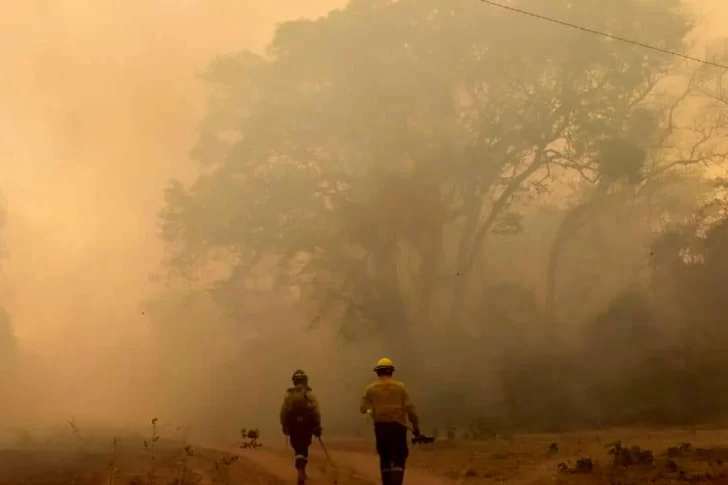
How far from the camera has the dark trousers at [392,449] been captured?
10.2m

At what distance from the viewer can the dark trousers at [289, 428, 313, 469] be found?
1197 centimetres

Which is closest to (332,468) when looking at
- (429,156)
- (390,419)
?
(390,419)

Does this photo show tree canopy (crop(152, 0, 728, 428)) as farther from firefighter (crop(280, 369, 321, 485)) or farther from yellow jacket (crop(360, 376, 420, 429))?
yellow jacket (crop(360, 376, 420, 429))

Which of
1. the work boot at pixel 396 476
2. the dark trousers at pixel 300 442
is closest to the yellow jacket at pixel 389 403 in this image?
the work boot at pixel 396 476

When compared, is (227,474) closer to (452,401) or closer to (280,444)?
(280,444)

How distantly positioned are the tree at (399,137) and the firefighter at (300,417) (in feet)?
55.6

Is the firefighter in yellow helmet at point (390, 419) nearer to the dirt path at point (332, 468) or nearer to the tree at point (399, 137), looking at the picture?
the dirt path at point (332, 468)

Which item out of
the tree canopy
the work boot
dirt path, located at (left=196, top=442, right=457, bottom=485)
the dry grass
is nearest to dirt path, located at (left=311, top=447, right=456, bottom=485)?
dirt path, located at (left=196, top=442, right=457, bottom=485)

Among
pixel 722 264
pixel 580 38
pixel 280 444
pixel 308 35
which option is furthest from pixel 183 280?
pixel 722 264

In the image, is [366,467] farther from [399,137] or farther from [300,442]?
[399,137]

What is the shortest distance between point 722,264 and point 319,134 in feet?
51.0

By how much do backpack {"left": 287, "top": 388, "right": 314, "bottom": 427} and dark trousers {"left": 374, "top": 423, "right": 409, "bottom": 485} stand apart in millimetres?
1916

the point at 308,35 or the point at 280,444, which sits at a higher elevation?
the point at 308,35

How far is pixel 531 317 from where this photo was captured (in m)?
31.2
